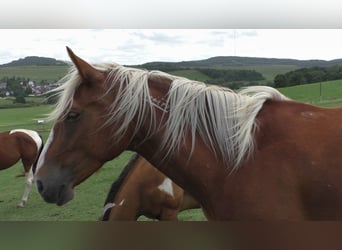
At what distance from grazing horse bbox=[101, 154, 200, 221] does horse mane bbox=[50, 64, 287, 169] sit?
721 millimetres

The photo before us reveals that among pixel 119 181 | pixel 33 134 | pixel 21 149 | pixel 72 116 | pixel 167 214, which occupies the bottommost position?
pixel 167 214

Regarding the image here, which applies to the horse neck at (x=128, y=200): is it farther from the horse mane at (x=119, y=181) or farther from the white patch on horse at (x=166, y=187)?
the white patch on horse at (x=166, y=187)

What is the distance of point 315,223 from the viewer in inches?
46.4

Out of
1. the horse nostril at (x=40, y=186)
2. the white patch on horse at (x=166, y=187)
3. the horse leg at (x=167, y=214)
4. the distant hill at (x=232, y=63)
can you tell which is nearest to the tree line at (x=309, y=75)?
the distant hill at (x=232, y=63)

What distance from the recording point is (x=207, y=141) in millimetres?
1203

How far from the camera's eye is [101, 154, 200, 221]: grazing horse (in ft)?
5.93

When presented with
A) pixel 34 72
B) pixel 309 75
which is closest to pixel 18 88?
pixel 34 72

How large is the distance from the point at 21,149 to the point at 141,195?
68cm

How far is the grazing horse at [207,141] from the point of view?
1.12 metres

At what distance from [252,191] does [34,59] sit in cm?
106

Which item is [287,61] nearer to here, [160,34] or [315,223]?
[160,34]

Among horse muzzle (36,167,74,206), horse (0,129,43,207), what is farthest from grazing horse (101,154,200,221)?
horse muzzle (36,167,74,206)

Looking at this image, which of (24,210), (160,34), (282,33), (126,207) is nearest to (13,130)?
(24,210)

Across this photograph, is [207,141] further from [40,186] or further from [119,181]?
[119,181]
